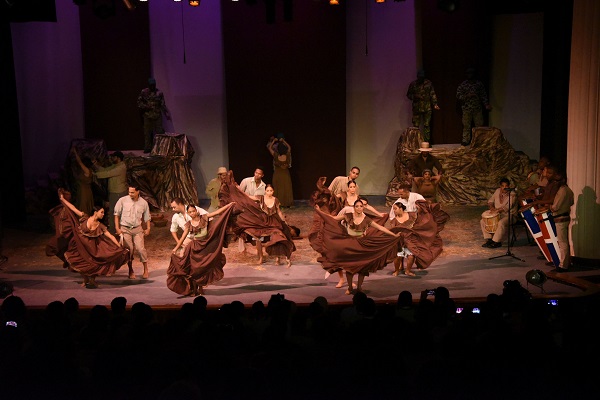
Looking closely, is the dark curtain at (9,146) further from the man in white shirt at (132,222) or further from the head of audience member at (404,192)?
the head of audience member at (404,192)

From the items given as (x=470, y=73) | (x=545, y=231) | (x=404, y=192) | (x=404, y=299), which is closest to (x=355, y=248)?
(x=404, y=192)

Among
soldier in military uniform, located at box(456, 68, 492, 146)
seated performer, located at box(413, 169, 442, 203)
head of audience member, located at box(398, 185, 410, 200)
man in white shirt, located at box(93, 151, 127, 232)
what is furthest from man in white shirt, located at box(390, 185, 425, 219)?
soldier in military uniform, located at box(456, 68, 492, 146)

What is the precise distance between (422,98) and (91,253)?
8.09 m

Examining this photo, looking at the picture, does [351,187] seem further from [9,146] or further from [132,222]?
[9,146]

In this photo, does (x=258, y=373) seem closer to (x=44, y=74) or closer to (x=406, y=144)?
(x=406, y=144)

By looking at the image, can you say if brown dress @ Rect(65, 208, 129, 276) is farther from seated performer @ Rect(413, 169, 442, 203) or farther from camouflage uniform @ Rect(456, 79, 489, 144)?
camouflage uniform @ Rect(456, 79, 489, 144)

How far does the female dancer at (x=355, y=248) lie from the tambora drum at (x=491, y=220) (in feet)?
9.18

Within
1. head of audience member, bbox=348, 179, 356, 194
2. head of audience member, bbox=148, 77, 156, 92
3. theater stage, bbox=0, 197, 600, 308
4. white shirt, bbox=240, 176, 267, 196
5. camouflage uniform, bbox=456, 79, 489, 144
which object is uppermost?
head of audience member, bbox=148, 77, 156, 92

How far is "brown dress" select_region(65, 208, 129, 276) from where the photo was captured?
11.3 meters

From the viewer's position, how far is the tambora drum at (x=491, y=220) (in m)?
13.3

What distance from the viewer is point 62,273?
40.8 ft

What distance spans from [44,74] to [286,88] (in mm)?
4899

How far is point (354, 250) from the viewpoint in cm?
1090

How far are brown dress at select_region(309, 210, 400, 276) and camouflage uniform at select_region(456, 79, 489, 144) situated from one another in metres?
6.58
